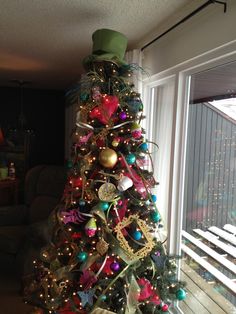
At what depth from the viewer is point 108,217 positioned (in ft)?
5.32

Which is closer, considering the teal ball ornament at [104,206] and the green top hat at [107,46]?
the teal ball ornament at [104,206]

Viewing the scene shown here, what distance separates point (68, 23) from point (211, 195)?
141cm

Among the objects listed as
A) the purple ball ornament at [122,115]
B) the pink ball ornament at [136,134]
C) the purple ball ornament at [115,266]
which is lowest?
the purple ball ornament at [115,266]

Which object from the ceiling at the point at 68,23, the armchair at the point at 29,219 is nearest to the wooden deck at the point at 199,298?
the armchair at the point at 29,219

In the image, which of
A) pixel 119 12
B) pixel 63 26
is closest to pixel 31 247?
pixel 63 26

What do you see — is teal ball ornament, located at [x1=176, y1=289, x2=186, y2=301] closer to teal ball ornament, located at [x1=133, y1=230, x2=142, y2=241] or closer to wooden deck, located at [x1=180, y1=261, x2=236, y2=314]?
wooden deck, located at [x1=180, y1=261, x2=236, y2=314]

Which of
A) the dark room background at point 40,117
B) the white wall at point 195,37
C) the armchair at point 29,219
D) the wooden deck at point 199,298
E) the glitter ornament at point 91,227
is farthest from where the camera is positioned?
the dark room background at point 40,117

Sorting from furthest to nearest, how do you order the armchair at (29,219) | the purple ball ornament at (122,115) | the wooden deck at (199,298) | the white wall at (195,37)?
the armchair at (29,219) → the wooden deck at (199,298) → the purple ball ornament at (122,115) → the white wall at (195,37)

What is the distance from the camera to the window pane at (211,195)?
169cm

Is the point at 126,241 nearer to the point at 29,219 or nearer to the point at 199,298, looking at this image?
the point at 199,298

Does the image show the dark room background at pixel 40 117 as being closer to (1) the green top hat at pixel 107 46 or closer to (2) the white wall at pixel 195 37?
(2) the white wall at pixel 195 37

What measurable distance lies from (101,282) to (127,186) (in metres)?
0.53

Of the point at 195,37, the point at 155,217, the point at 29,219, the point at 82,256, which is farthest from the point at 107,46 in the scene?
the point at 29,219

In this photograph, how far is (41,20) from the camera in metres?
1.86
